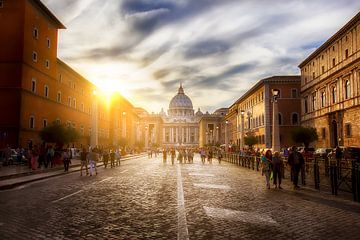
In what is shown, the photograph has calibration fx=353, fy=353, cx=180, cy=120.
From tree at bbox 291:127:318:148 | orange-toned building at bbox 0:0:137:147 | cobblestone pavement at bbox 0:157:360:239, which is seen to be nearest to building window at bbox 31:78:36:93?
orange-toned building at bbox 0:0:137:147

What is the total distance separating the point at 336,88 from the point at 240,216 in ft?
121

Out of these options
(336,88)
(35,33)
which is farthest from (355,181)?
(35,33)

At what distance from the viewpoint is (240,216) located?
8.59m

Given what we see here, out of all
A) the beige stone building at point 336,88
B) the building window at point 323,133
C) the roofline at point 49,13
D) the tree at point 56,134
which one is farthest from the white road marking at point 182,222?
the building window at point 323,133

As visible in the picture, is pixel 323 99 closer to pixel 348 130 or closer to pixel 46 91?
pixel 348 130

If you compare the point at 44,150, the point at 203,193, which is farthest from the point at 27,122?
the point at 203,193

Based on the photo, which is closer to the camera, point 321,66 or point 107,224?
point 107,224

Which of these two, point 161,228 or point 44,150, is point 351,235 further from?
point 44,150

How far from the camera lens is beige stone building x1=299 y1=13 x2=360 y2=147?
3562cm

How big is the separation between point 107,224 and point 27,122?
1294 inches

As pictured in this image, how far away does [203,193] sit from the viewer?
12867 mm

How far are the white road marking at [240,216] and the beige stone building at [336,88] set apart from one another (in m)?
30.1

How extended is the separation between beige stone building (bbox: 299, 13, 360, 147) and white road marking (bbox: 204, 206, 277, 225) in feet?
98.7

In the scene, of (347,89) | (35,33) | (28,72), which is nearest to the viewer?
(28,72)
